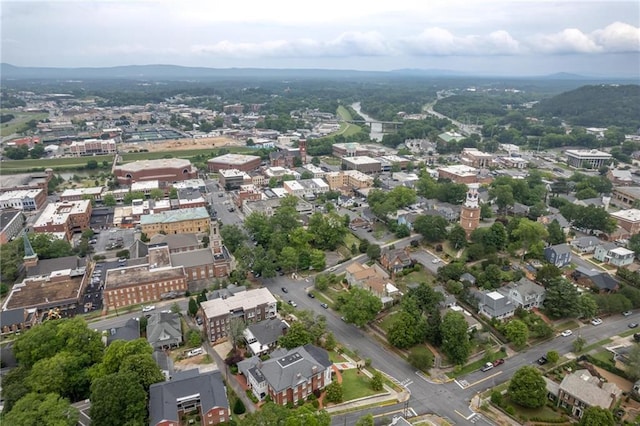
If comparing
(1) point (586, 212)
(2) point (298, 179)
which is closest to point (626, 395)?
(1) point (586, 212)

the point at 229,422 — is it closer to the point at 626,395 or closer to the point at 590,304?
the point at 626,395

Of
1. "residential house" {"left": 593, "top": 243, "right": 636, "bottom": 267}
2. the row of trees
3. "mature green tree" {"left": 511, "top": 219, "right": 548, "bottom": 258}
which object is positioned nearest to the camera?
the row of trees

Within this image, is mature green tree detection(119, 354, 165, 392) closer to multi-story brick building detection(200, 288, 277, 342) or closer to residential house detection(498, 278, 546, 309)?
multi-story brick building detection(200, 288, 277, 342)

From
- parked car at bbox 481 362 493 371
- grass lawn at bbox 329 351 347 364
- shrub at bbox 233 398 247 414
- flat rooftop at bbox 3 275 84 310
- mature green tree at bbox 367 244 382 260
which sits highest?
mature green tree at bbox 367 244 382 260

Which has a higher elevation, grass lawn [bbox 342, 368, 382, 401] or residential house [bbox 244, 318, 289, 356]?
residential house [bbox 244, 318, 289, 356]

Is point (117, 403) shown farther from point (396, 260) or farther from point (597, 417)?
point (396, 260)

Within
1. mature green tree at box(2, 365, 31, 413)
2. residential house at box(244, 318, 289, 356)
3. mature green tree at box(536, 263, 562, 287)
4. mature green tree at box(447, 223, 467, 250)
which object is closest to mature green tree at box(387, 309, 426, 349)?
residential house at box(244, 318, 289, 356)

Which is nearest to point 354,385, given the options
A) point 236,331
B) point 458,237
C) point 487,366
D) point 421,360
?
point 421,360
